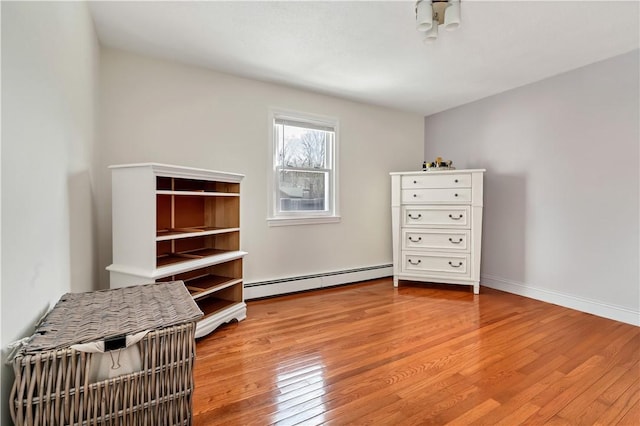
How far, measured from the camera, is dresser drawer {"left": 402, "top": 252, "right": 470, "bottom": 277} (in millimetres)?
3471

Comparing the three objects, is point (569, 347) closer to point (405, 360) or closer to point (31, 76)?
point (405, 360)

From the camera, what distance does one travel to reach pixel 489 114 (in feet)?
12.0

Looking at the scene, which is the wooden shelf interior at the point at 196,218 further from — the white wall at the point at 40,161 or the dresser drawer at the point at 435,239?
the dresser drawer at the point at 435,239

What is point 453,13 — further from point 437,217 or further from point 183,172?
point 437,217

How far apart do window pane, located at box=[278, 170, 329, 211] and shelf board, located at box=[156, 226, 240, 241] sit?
92cm

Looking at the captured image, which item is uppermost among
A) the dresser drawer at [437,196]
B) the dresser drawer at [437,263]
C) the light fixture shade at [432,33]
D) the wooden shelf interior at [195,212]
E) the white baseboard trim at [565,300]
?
the light fixture shade at [432,33]

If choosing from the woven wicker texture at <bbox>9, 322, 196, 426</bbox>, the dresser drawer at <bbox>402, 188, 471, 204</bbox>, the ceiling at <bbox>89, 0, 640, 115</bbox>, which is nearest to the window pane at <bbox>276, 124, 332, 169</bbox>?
the ceiling at <bbox>89, 0, 640, 115</bbox>

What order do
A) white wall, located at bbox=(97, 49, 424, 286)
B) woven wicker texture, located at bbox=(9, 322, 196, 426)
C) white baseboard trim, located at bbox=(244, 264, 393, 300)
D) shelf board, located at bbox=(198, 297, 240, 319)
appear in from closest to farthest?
woven wicker texture, located at bbox=(9, 322, 196, 426) → shelf board, located at bbox=(198, 297, 240, 319) → white wall, located at bbox=(97, 49, 424, 286) → white baseboard trim, located at bbox=(244, 264, 393, 300)

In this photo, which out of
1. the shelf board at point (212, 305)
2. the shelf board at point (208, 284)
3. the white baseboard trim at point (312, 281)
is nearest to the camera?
the shelf board at point (208, 284)

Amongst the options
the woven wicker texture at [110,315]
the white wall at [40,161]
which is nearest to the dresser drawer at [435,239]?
the woven wicker texture at [110,315]

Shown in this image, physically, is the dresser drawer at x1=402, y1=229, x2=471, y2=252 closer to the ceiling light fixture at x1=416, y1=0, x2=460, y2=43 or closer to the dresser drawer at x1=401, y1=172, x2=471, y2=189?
the dresser drawer at x1=401, y1=172, x2=471, y2=189

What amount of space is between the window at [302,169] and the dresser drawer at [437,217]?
872 mm

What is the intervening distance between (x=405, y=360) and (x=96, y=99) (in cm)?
282

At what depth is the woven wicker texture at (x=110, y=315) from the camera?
0.91 meters
